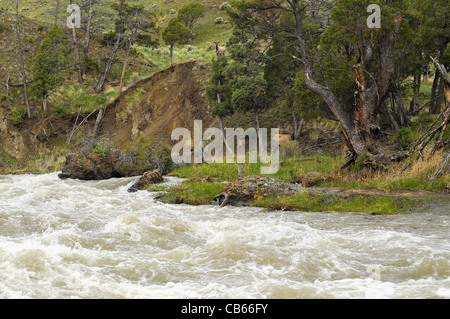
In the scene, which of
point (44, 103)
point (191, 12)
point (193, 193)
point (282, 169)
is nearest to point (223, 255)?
point (193, 193)

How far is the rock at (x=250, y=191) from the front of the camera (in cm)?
1315

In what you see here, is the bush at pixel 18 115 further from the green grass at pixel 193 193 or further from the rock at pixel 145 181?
the green grass at pixel 193 193

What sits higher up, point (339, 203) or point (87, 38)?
point (87, 38)

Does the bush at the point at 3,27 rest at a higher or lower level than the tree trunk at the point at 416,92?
higher

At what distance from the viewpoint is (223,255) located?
7559 mm

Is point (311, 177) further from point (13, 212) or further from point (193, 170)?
point (13, 212)

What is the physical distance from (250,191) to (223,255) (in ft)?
19.0

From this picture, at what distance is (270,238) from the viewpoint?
849 centimetres

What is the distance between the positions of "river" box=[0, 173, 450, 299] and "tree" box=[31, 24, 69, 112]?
2527 cm

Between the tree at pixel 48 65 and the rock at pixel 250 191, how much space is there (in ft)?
83.9

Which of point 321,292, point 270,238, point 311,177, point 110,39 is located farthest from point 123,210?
point 110,39

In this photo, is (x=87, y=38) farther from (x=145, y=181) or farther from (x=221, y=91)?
(x=145, y=181)

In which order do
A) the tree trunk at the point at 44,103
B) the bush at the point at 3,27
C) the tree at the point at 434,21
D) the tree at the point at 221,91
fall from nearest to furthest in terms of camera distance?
the tree at the point at 434,21 → the tree at the point at 221,91 → the tree trunk at the point at 44,103 → the bush at the point at 3,27

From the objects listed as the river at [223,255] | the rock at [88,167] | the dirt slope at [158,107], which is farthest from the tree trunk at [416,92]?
the dirt slope at [158,107]
